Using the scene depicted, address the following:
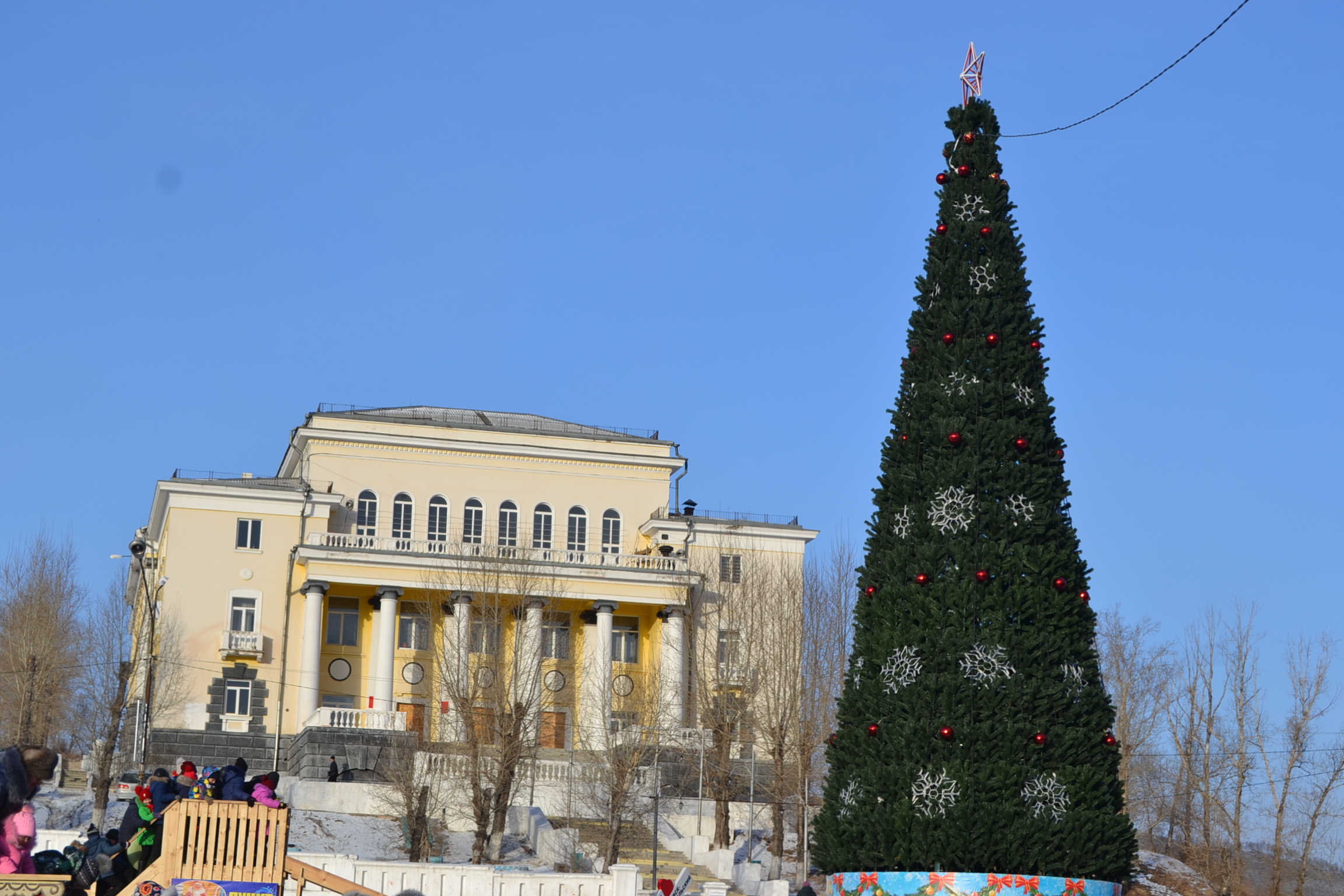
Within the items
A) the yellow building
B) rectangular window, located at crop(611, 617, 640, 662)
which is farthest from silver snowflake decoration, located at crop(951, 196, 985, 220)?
rectangular window, located at crop(611, 617, 640, 662)

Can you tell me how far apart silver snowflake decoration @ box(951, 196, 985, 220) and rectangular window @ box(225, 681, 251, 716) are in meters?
38.2

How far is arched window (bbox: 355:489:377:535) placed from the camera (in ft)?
180

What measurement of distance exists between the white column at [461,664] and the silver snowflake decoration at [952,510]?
2594cm

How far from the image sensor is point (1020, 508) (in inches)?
668

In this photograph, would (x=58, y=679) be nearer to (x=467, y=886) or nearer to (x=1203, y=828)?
(x=467, y=886)

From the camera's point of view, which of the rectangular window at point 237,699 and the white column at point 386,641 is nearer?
the rectangular window at point 237,699

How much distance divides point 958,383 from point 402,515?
4014cm

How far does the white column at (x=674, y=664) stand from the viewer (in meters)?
Answer: 50.8

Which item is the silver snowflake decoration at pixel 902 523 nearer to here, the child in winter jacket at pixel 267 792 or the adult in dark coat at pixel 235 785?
the child in winter jacket at pixel 267 792

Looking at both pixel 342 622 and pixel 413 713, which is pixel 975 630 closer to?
pixel 413 713

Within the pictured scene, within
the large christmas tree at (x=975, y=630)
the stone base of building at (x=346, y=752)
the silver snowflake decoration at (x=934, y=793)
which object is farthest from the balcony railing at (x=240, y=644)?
the silver snowflake decoration at (x=934, y=793)

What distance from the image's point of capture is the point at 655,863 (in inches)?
1298

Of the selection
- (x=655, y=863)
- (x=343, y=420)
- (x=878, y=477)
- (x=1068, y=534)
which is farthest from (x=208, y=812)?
(x=343, y=420)

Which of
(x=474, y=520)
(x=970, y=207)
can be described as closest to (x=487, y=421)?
(x=474, y=520)
